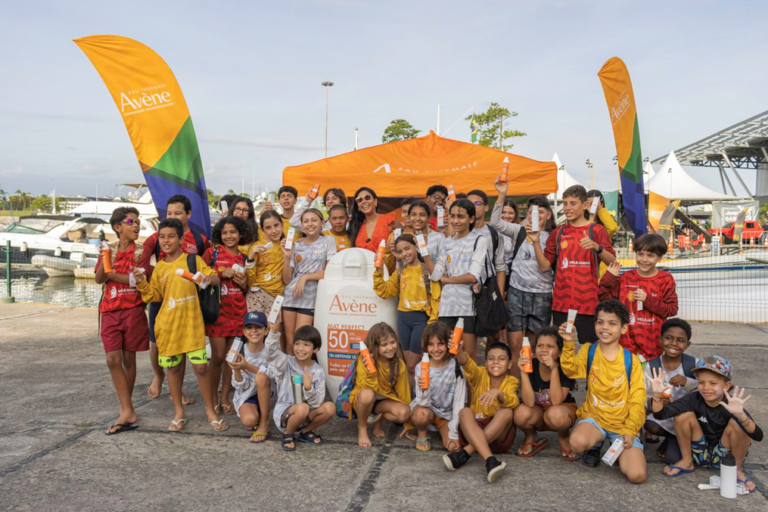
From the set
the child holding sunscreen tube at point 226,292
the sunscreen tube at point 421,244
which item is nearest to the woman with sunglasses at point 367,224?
the sunscreen tube at point 421,244

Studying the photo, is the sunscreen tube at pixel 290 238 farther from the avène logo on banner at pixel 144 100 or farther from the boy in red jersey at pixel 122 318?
the avène logo on banner at pixel 144 100

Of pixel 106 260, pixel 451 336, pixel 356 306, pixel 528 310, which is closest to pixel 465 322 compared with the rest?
pixel 451 336

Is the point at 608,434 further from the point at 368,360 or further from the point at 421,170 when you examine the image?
the point at 421,170

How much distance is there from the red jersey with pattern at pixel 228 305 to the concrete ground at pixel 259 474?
0.68 meters

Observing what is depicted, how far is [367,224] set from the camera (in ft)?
16.0

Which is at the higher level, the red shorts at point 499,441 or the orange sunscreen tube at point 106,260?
the orange sunscreen tube at point 106,260

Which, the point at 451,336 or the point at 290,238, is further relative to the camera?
the point at 290,238

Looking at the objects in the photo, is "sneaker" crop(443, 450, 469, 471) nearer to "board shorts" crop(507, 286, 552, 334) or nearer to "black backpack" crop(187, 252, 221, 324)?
"board shorts" crop(507, 286, 552, 334)

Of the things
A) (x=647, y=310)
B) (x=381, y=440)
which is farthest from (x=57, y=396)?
(x=647, y=310)

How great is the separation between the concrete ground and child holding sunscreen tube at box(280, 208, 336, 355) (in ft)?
3.02

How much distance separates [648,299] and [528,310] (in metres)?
0.99

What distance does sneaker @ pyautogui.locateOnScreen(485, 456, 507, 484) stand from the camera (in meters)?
3.04

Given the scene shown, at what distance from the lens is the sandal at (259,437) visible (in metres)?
3.71

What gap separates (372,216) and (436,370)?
1738 mm
